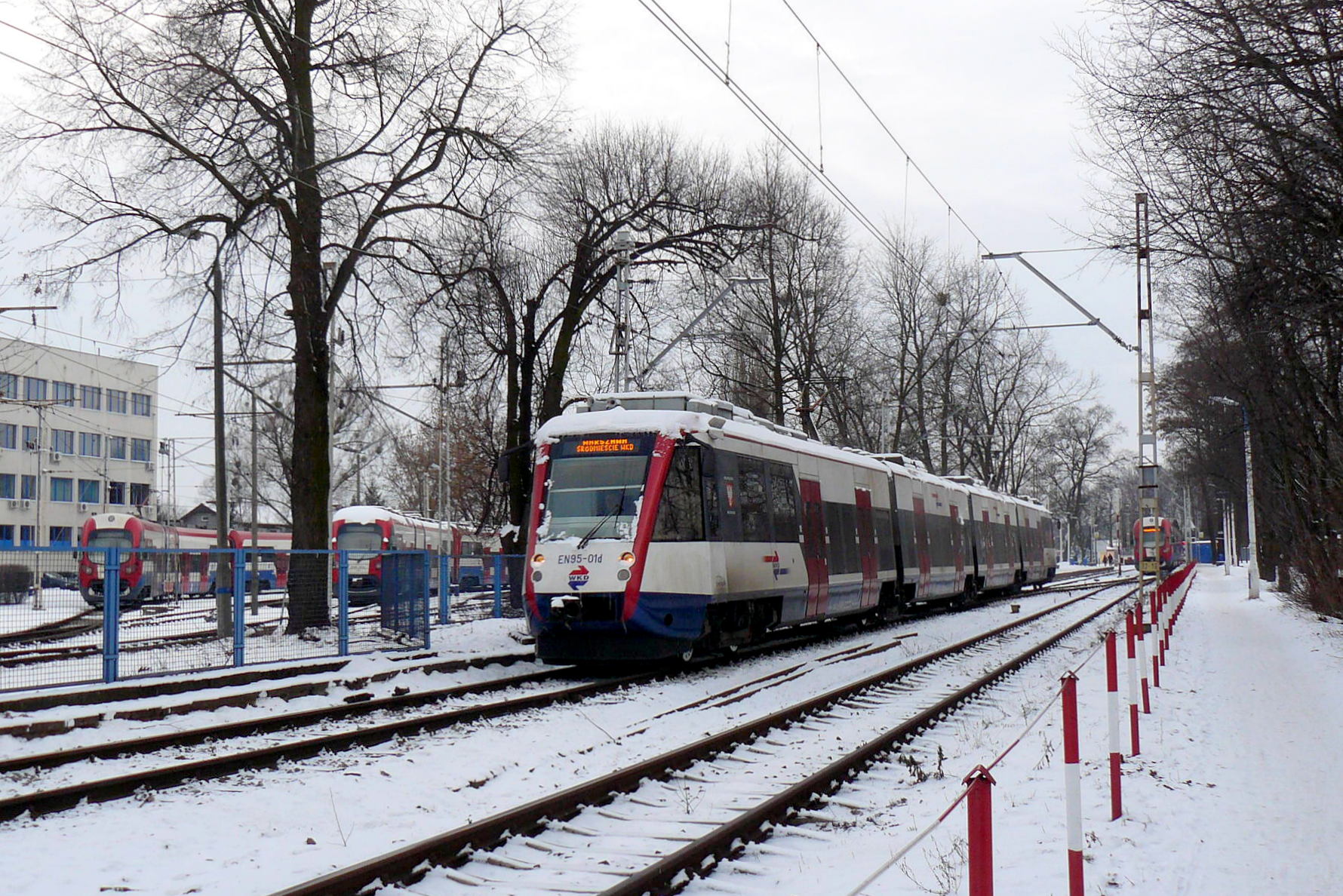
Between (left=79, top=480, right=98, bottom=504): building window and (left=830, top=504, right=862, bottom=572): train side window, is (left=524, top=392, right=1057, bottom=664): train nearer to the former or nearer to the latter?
(left=830, top=504, right=862, bottom=572): train side window

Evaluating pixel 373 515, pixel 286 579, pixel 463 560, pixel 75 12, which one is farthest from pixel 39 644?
pixel 373 515

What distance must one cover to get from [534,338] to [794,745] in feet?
53.9

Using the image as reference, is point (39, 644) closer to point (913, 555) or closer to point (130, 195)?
point (130, 195)

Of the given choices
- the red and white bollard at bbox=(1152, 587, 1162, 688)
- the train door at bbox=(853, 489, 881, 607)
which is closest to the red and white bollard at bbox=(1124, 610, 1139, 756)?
the red and white bollard at bbox=(1152, 587, 1162, 688)

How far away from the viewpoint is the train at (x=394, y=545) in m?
19.4

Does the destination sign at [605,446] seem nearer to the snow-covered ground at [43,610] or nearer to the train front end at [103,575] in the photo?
the train front end at [103,575]

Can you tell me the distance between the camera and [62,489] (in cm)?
7219

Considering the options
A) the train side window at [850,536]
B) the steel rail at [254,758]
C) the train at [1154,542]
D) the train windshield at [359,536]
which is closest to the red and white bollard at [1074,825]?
the steel rail at [254,758]

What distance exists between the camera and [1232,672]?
16.9 meters

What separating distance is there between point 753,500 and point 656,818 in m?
9.77

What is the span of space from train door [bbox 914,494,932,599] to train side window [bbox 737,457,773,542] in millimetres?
10455

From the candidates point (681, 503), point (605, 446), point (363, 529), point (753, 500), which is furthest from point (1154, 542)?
point (363, 529)

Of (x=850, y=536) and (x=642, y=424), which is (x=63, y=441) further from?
(x=642, y=424)

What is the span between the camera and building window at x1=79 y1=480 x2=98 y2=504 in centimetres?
7338
